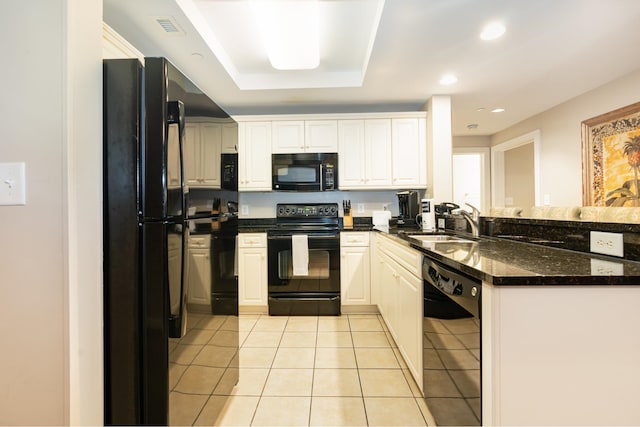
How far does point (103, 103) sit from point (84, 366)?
91 cm

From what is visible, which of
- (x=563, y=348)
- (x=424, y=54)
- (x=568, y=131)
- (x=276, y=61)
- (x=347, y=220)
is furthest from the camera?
(x=568, y=131)

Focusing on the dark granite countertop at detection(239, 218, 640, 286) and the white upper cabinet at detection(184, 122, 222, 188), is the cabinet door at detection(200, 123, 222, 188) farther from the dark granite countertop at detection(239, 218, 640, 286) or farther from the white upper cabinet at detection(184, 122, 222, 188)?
the dark granite countertop at detection(239, 218, 640, 286)

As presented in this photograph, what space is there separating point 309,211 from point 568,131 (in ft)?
11.4

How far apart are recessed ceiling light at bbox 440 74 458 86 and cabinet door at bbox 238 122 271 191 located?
75.0 inches

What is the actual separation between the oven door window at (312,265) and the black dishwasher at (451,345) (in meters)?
1.54

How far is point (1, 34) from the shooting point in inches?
34.6

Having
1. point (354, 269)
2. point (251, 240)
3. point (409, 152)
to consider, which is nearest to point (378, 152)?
point (409, 152)

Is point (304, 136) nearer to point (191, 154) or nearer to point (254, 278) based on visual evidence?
point (254, 278)

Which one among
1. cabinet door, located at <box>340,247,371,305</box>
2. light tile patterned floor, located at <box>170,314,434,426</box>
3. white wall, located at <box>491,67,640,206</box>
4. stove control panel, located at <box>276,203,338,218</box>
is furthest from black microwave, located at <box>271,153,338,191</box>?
white wall, located at <box>491,67,640,206</box>

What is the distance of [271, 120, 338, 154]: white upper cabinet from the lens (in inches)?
129

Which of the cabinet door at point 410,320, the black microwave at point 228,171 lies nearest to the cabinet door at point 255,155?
the black microwave at point 228,171

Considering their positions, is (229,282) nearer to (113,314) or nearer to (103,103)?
(113,314)

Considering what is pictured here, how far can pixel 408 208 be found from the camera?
10.2 ft

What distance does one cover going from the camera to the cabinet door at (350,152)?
10.7 ft
